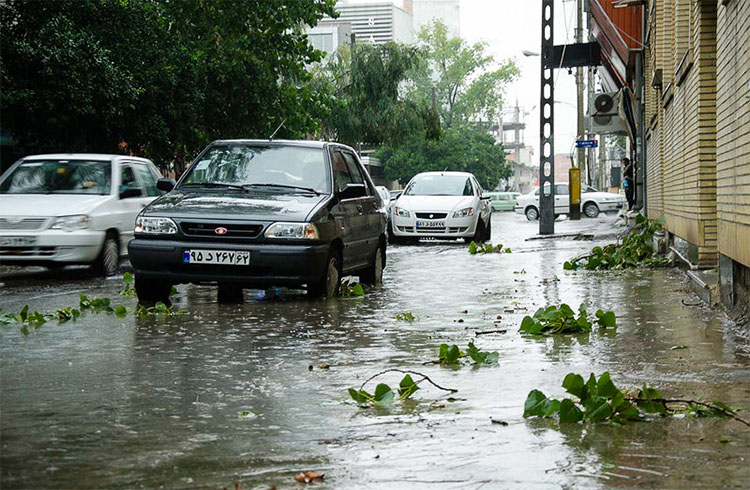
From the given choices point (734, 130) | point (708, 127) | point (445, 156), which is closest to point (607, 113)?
point (708, 127)

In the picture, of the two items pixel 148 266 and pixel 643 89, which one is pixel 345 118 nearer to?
pixel 643 89

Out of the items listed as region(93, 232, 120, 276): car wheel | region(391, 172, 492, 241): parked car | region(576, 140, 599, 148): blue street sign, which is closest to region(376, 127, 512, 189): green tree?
region(576, 140, 599, 148): blue street sign

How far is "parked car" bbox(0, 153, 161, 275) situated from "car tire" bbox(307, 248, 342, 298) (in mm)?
4561

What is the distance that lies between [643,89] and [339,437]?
23465mm

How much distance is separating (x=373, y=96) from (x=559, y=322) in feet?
142

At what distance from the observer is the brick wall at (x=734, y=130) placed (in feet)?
27.3

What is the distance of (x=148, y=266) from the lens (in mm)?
10828

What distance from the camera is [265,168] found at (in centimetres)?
1190

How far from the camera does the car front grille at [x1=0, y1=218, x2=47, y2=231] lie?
14.5 meters

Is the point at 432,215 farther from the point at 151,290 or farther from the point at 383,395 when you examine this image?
the point at 383,395

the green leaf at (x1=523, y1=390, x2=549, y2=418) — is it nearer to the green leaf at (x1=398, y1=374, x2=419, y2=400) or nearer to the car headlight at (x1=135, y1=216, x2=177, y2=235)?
the green leaf at (x1=398, y1=374, x2=419, y2=400)

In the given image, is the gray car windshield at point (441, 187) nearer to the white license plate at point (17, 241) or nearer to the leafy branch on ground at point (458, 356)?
the white license plate at point (17, 241)

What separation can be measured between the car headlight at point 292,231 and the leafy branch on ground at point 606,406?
567 cm

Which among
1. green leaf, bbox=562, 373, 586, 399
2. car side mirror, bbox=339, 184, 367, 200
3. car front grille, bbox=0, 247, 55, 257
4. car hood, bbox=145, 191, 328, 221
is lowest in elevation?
green leaf, bbox=562, 373, 586, 399
